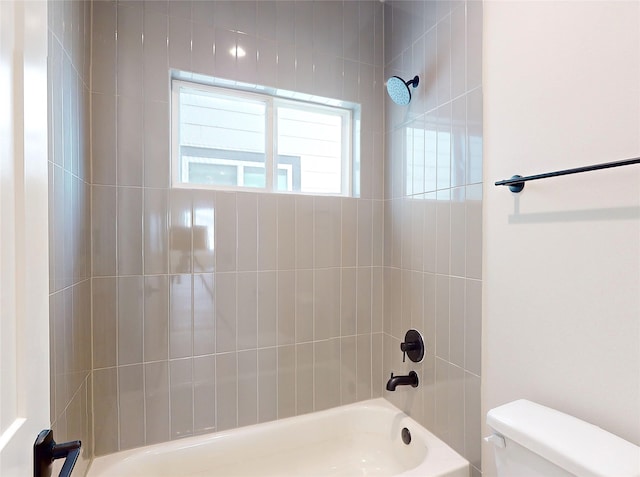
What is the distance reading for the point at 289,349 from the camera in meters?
1.78

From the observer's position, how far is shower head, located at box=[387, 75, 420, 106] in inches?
63.7

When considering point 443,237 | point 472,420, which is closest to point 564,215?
point 443,237

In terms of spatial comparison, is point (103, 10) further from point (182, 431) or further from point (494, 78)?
point (182, 431)

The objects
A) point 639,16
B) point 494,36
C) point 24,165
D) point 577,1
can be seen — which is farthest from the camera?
point 494,36

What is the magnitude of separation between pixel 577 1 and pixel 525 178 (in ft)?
1.73

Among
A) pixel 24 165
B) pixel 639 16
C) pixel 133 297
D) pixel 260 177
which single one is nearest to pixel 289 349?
pixel 133 297

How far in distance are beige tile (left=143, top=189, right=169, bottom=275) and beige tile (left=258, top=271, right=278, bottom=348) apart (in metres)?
0.47

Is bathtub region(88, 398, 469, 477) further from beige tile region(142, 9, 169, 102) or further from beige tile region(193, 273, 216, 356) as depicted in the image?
beige tile region(142, 9, 169, 102)

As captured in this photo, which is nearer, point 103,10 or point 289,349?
point 103,10

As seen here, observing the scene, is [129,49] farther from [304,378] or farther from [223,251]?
[304,378]

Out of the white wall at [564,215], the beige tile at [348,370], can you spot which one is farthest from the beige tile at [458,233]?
the beige tile at [348,370]

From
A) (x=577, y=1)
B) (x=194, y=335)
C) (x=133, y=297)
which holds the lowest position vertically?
(x=194, y=335)

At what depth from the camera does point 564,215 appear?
1.02 m

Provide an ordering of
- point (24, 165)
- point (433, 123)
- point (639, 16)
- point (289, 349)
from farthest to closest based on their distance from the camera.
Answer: point (289, 349)
point (433, 123)
point (639, 16)
point (24, 165)
